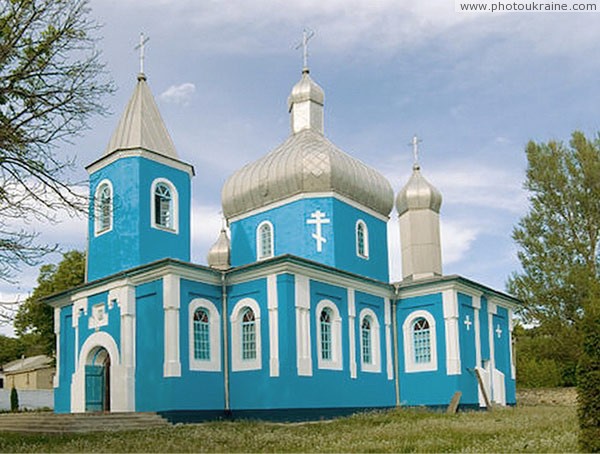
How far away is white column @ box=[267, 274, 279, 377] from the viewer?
663 inches

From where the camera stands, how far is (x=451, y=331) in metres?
20.3

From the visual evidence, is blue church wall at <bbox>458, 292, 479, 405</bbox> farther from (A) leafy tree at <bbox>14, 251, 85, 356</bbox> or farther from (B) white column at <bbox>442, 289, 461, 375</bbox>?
(A) leafy tree at <bbox>14, 251, 85, 356</bbox>

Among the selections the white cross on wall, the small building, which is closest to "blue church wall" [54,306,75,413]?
the white cross on wall

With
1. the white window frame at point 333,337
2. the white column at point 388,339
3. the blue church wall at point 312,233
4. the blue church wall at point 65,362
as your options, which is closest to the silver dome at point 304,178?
the blue church wall at point 312,233

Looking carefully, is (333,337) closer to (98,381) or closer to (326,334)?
(326,334)

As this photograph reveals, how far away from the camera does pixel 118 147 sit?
19234 mm

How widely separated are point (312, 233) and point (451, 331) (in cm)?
489

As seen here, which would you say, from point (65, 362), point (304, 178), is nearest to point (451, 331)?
point (304, 178)

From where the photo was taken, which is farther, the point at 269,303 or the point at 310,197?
the point at 310,197

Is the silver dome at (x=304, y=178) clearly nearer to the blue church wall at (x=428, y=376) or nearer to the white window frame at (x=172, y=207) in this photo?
the white window frame at (x=172, y=207)

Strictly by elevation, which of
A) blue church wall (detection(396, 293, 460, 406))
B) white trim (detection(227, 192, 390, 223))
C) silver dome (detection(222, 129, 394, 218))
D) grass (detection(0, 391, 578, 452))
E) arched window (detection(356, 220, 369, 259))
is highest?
silver dome (detection(222, 129, 394, 218))

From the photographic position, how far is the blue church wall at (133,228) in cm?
1823

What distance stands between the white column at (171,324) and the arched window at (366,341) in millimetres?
5833

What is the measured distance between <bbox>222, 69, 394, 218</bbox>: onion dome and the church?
0.05m
